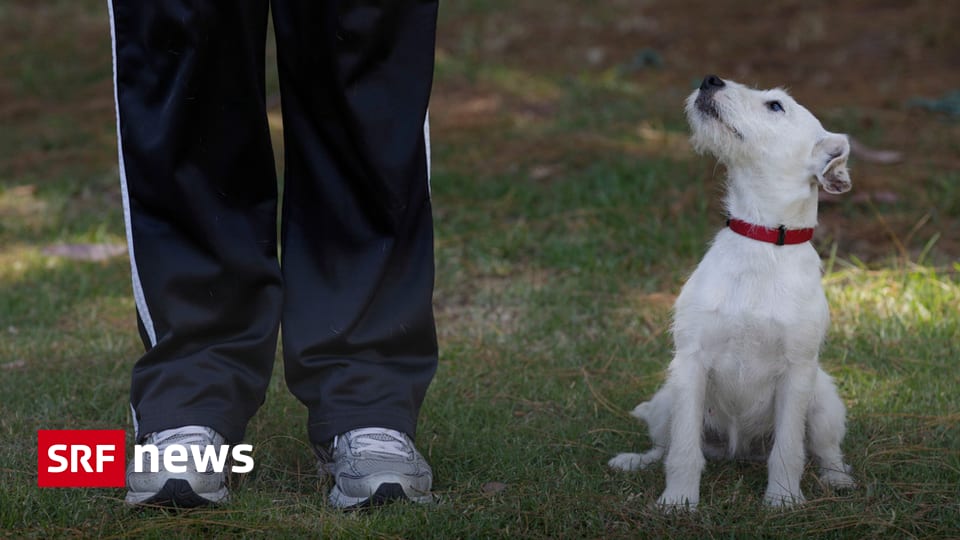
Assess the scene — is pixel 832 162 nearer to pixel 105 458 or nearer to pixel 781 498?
pixel 781 498

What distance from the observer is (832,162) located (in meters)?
2.69

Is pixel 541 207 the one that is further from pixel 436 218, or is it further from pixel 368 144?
pixel 368 144

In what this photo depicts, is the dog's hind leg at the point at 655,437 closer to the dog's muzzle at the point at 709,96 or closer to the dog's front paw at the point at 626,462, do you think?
the dog's front paw at the point at 626,462

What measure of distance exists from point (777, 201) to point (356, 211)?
3.22 feet

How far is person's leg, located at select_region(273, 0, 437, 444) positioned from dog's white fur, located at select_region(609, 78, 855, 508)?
636mm

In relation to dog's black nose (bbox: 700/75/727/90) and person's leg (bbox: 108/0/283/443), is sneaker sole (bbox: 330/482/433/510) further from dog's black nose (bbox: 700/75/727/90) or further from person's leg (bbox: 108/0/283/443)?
dog's black nose (bbox: 700/75/727/90)

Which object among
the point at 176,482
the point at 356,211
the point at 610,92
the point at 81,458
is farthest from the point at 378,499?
the point at 610,92

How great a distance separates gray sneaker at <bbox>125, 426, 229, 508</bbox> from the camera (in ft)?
8.04

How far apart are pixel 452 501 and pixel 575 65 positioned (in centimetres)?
577

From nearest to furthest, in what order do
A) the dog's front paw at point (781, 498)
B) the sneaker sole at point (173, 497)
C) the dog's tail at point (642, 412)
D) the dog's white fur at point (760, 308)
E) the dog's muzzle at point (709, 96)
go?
1. the sneaker sole at point (173, 497)
2. the dog's front paw at point (781, 498)
3. the dog's white fur at point (760, 308)
4. the dog's muzzle at point (709, 96)
5. the dog's tail at point (642, 412)

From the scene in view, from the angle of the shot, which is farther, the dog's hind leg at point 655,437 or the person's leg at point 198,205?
the dog's hind leg at point 655,437

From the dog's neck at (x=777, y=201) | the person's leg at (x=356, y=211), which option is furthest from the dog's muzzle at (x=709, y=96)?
the person's leg at (x=356, y=211)

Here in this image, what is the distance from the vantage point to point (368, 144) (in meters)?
2.56

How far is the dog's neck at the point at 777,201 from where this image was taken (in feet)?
8.96
